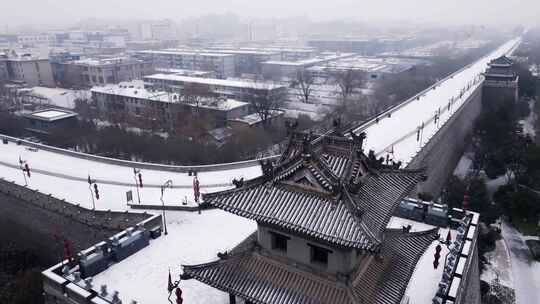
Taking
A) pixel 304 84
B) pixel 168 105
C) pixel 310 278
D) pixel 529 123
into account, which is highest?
pixel 310 278

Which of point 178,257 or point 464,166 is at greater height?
point 178,257

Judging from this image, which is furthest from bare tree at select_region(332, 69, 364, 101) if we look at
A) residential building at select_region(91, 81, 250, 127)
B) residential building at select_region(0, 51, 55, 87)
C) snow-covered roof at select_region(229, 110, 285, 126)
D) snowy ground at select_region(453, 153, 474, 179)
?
residential building at select_region(0, 51, 55, 87)

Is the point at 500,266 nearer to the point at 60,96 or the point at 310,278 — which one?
the point at 310,278

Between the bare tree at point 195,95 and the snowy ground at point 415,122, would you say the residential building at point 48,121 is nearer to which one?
the bare tree at point 195,95

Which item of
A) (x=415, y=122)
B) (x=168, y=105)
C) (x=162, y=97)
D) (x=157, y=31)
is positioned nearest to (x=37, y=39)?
(x=157, y=31)

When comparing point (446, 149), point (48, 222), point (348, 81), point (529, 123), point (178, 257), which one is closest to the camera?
point (178, 257)

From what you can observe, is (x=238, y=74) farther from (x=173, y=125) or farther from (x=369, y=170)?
(x=369, y=170)

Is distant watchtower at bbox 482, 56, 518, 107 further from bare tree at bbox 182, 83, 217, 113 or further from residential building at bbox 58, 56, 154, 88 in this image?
residential building at bbox 58, 56, 154, 88

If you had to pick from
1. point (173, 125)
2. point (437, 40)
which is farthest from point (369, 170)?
point (437, 40)
